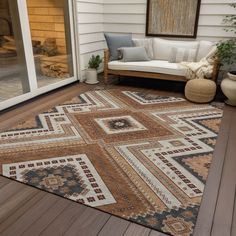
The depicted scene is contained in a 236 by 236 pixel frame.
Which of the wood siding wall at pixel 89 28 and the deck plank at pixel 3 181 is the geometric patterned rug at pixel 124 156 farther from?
the wood siding wall at pixel 89 28

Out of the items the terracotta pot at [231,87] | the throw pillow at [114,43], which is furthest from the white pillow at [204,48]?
the throw pillow at [114,43]

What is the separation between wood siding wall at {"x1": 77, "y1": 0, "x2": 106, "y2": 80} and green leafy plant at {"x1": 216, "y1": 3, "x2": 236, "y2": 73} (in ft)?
7.77

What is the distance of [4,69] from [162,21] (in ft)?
9.60

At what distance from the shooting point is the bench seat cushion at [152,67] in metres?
3.82

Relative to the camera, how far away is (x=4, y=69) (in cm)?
338

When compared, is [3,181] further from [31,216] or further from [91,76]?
[91,76]

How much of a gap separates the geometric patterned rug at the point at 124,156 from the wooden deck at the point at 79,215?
2.4 inches

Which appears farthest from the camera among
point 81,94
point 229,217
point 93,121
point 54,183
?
point 81,94

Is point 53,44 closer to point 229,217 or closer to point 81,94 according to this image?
point 81,94

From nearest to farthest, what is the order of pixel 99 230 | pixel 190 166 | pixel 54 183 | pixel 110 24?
pixel 99 230 < pixel 54 183 < pixel 190 166 < pixel 110 24

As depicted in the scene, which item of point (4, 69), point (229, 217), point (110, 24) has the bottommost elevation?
point (229, 217)

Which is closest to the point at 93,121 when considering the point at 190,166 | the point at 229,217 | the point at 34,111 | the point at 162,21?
the point at 34,111

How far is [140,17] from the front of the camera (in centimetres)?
468

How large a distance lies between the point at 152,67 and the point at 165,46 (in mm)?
676
